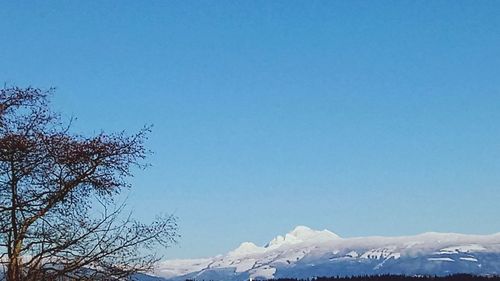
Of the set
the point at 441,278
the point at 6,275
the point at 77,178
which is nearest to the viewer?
the point at 6,275

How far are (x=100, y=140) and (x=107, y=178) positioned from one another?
95 centimetres

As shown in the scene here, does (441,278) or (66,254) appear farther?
(441,278)

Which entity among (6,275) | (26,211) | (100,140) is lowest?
(6,275)

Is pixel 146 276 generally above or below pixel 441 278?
below

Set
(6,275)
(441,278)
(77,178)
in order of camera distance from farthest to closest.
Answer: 1. (441,278)
2. (77,178)
3. (6,275)

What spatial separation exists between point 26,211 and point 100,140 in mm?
2483

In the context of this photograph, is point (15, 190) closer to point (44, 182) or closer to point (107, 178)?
point (44, 182)

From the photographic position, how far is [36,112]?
22156mm

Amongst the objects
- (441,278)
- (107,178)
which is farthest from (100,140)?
(441,278)

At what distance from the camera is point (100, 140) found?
2208 cm

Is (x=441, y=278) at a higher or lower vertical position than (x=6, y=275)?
higher

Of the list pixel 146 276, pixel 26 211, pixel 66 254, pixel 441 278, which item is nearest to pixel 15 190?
pixel 26 211

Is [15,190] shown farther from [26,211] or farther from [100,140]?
[100,140]

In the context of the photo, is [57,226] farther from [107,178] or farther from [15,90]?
[15,90]
